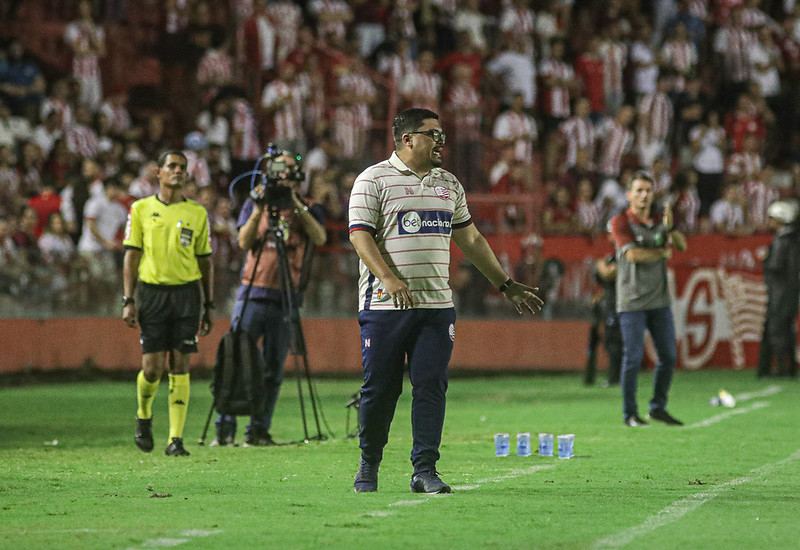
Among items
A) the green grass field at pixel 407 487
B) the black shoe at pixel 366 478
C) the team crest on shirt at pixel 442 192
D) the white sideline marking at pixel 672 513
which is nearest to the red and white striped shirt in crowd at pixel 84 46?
the green grass field at pixel 407 487

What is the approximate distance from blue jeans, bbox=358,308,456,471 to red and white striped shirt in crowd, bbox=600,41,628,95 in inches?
785

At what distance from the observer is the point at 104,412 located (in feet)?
51.7

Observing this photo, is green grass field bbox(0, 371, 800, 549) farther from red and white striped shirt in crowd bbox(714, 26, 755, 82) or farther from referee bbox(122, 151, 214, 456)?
red and white striped shirt in crowd bbox(714, 26, 755, 82)

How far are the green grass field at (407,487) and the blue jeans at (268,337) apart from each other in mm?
520

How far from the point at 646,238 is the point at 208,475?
566 cm

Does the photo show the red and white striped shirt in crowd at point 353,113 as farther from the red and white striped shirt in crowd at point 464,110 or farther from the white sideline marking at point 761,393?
the white sideline marking at point 761,393

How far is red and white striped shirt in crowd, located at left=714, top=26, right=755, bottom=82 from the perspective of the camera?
29.3 meters

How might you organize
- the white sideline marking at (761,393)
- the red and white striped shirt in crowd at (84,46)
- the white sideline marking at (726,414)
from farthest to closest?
the red and white striped shirt in crowd at (84,46) → the white sideline marking at (761,393) → the white sideline marking at (726,414)

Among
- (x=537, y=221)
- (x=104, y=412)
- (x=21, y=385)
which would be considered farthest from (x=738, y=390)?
(x=21, y=385)

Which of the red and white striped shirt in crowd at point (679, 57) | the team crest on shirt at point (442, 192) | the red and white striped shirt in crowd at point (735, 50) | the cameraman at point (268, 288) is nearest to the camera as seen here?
the team crest on shirt at point (442, 192)

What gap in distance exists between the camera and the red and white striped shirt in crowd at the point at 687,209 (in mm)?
25266

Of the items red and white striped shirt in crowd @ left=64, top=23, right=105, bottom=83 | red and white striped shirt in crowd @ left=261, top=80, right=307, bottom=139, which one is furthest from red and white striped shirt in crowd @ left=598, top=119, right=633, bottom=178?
red and white striped shirt in crowd @ left=64, top=23, right=105, bottom=83

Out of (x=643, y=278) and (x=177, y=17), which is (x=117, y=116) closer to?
(x=177, y=17)

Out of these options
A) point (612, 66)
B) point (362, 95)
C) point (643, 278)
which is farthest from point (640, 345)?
point (612, 66)
